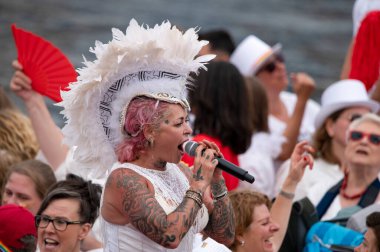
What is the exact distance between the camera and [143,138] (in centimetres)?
536

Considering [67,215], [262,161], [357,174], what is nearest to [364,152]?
[357,174]

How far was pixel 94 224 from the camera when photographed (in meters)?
6.80

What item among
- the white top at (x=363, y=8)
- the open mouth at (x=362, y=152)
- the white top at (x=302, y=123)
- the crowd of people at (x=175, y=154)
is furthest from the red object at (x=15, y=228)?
the white top at (x=363, y=8)

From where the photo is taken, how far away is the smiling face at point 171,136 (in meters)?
5.32

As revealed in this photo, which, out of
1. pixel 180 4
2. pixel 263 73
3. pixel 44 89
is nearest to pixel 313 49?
pixel 180 4

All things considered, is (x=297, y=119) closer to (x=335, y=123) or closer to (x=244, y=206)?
(x=335, y=123)

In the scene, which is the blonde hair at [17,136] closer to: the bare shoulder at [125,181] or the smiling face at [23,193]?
the smiling face at [23,193]

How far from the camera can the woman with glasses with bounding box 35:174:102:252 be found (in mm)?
6113

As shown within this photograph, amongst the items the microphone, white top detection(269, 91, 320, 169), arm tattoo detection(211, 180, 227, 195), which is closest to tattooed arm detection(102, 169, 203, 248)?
the microphone

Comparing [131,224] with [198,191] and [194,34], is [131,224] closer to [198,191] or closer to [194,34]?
[198,191]

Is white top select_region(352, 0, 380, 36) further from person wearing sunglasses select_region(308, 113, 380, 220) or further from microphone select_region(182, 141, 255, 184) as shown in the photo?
microphone select_region(182, 141, 255, 184)

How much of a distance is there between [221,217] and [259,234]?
804mm

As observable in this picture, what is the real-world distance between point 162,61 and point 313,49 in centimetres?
939

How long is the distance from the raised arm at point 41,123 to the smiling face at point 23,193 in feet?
1.78
